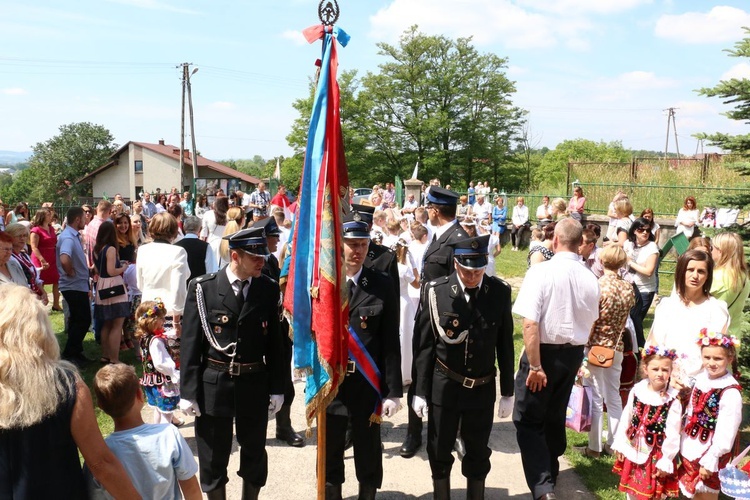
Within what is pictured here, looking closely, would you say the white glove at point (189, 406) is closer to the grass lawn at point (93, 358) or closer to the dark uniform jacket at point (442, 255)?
the grass lawn at point (93, 358)

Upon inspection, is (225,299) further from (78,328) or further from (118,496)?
(78,328)

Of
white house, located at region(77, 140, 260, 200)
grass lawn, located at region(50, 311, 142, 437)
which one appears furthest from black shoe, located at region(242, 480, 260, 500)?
white house, located at region(77, 140, 260, 200)

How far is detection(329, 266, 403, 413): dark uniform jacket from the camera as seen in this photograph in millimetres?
4215

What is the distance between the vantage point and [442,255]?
5.94 meters

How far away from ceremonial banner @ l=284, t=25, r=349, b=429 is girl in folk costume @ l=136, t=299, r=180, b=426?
6.24 ft

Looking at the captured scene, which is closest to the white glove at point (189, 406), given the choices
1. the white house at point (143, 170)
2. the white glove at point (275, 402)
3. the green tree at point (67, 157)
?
the white glove at point (275, 402)

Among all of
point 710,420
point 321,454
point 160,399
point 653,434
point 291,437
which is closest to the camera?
point 321,454

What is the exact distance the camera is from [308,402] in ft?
12.6

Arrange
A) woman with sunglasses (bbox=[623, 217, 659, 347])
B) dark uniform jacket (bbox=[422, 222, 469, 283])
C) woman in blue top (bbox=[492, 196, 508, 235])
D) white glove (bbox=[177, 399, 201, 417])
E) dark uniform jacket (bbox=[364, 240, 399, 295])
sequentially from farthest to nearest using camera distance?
1. woman in blue top (bbox=[492, 196, 508, 235])
2. woman with sunglasses (bbox=[623, 217, 659, 347])
3. dark uniform jacket (bbox=[422, 222, 469, 283])
4. dark uniform jacket (bbox=[364, 240, 399, 295])
5. white glove (bbox=[177, 399, 201, 417])

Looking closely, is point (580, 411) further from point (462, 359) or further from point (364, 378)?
point (364, 378)

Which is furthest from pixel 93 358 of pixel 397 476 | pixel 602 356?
pixel 602 356

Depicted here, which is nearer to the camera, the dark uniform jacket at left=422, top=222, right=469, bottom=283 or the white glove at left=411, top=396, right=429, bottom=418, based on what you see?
the white glove at left=411, top=396, right=429, bottom=418

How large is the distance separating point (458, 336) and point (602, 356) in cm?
172

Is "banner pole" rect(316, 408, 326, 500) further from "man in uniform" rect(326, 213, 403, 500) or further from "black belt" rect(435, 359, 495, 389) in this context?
"black belt" rect(435, 359, 495, 389)
